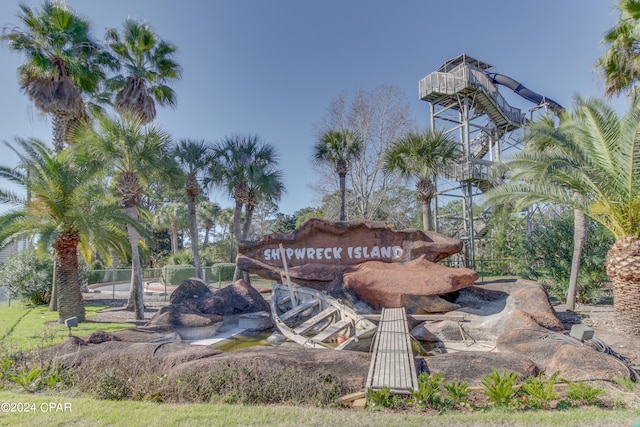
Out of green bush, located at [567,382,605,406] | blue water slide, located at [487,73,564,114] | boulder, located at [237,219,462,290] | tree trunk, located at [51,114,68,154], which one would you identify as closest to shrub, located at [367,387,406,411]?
green bush, located at [567,382,605,406]

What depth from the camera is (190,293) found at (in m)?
14.3

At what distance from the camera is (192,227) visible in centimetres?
2091

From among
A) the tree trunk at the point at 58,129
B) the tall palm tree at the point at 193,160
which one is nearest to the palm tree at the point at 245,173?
the tall palm tree at the point at 193,160

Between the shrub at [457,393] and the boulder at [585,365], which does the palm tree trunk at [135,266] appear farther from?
the boulder at [585,365]

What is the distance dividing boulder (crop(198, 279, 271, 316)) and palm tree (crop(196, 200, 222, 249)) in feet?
107

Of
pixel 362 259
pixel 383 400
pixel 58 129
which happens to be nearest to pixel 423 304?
pixel 362 259

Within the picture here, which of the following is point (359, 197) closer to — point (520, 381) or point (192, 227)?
point (192, 227)

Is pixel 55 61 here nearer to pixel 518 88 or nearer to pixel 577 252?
pixel 577 252

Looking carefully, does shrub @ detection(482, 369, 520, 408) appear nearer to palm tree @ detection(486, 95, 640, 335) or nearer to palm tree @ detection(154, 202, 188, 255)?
palm tree @ detection(486, 95, 640, 335)

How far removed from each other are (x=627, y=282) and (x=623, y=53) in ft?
28.1

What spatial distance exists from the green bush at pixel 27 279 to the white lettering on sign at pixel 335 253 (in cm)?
1035

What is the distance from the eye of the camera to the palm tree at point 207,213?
147 feet

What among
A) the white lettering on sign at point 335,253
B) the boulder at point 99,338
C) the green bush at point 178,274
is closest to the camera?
the boulder at point 99,338

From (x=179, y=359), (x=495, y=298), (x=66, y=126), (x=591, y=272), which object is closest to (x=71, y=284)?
(x=179, y=359)
